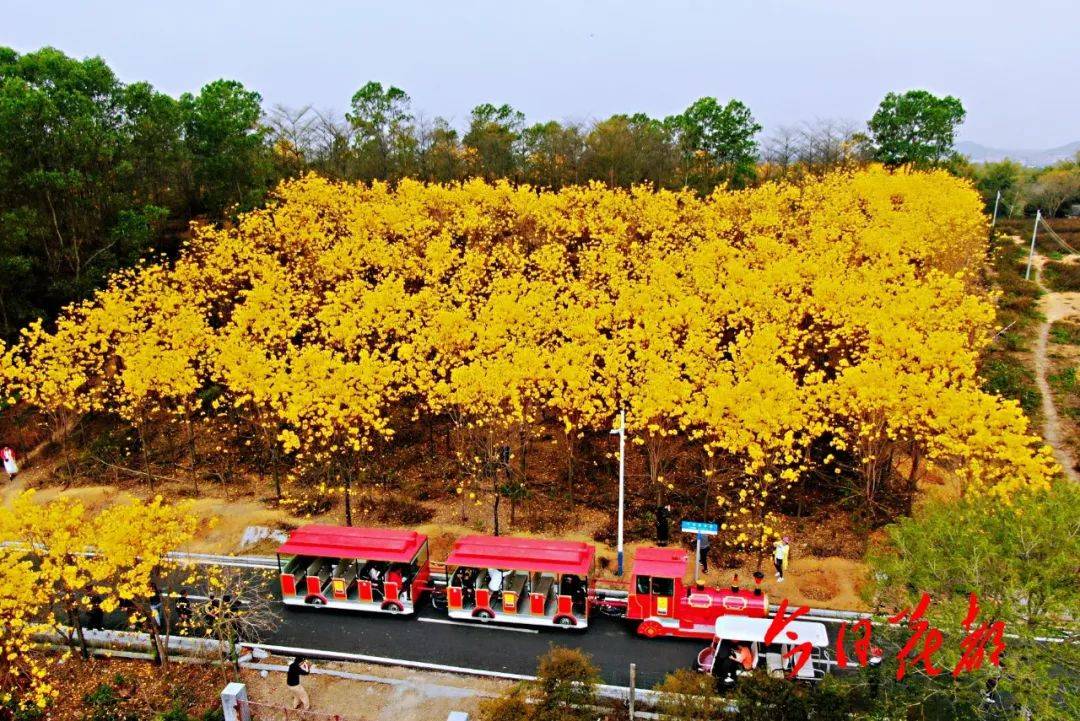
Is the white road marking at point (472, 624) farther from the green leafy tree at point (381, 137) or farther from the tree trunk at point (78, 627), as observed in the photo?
the green leafy tree at point (381, 137)

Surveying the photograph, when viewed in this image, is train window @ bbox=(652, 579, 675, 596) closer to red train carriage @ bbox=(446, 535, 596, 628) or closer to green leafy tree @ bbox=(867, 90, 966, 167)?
red train carriage @ bbox=(446, 535, 596, 628)

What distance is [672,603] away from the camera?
57.5 feet

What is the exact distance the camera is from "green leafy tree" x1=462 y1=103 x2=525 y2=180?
48.8 meters

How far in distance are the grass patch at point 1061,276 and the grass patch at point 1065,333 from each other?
754 cm

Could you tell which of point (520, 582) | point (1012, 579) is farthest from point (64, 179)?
point (1012, 579)

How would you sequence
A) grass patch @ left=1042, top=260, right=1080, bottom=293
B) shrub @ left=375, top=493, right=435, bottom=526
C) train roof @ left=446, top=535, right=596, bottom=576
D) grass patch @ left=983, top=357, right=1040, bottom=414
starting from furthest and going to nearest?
grass patch @ left=1042, top=260, right=1080, bottom=293
grass patch @ left=983, top=357, right=1040, bottom=414
shrub @ left=375, top=493, right=435, bottom=526
train roof @ left=446, top=535, right=596, bottom=576

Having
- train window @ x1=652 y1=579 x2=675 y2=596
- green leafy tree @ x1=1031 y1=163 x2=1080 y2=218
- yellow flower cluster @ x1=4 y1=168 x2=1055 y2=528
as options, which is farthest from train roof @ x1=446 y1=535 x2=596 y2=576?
green leafy tree @ x1=1031 y1=163 x2=1080 y2=218

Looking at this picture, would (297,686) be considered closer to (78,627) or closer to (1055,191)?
(78,627)

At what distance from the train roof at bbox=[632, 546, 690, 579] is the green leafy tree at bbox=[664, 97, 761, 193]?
3626cm

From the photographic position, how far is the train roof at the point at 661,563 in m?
17.4

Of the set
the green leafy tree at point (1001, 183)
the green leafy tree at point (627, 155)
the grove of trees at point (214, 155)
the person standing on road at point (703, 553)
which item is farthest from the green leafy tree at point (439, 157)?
the green leafy tree at point (1001, 183)

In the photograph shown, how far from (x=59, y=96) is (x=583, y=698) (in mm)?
33139

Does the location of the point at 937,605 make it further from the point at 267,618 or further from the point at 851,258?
the point at 851,258

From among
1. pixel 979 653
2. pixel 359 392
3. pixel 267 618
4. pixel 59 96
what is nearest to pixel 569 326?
pixel 359 392
